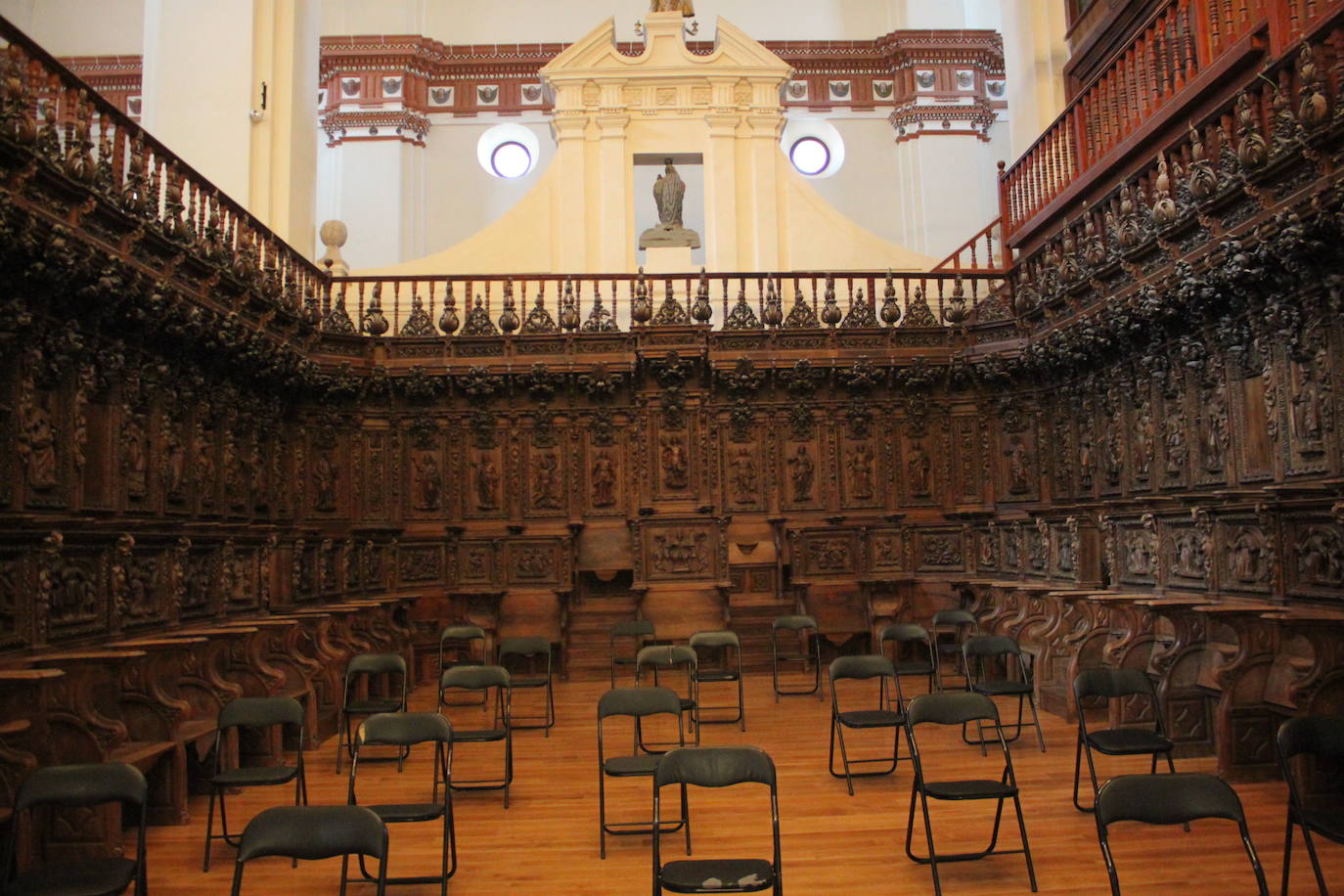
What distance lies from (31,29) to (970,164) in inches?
796

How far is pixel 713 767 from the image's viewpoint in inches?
173

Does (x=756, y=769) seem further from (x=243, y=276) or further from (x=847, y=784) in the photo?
(x=243, y=276)

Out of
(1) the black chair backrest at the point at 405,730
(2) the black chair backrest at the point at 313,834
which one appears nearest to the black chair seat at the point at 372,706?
(1) the black chair backrest at the point at 405,730

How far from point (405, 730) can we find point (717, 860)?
6.22 ft

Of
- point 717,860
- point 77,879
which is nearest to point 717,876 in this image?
point 717,860

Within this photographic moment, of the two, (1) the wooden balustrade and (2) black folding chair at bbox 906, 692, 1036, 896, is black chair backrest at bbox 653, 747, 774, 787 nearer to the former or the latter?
(2) black folding chair at bbox 906, 692, 1036, 896

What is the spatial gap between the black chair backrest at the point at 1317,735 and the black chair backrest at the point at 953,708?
1.34 m

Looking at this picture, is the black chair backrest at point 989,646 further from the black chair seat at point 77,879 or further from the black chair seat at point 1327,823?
the black chair seat at point 77,879

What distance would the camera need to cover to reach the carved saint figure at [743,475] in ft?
44.1

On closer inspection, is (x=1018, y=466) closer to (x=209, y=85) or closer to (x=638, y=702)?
(x=638, y=702)

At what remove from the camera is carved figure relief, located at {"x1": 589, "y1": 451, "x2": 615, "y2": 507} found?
43.8 feet

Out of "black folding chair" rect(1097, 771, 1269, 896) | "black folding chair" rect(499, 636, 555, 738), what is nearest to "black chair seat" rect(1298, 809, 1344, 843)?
"black folding chair" rect(1097, 771, 1269, 896)

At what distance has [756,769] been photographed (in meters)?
4.38

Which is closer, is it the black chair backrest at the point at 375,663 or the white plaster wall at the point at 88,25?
the black chair backrest at the point at 375,663
